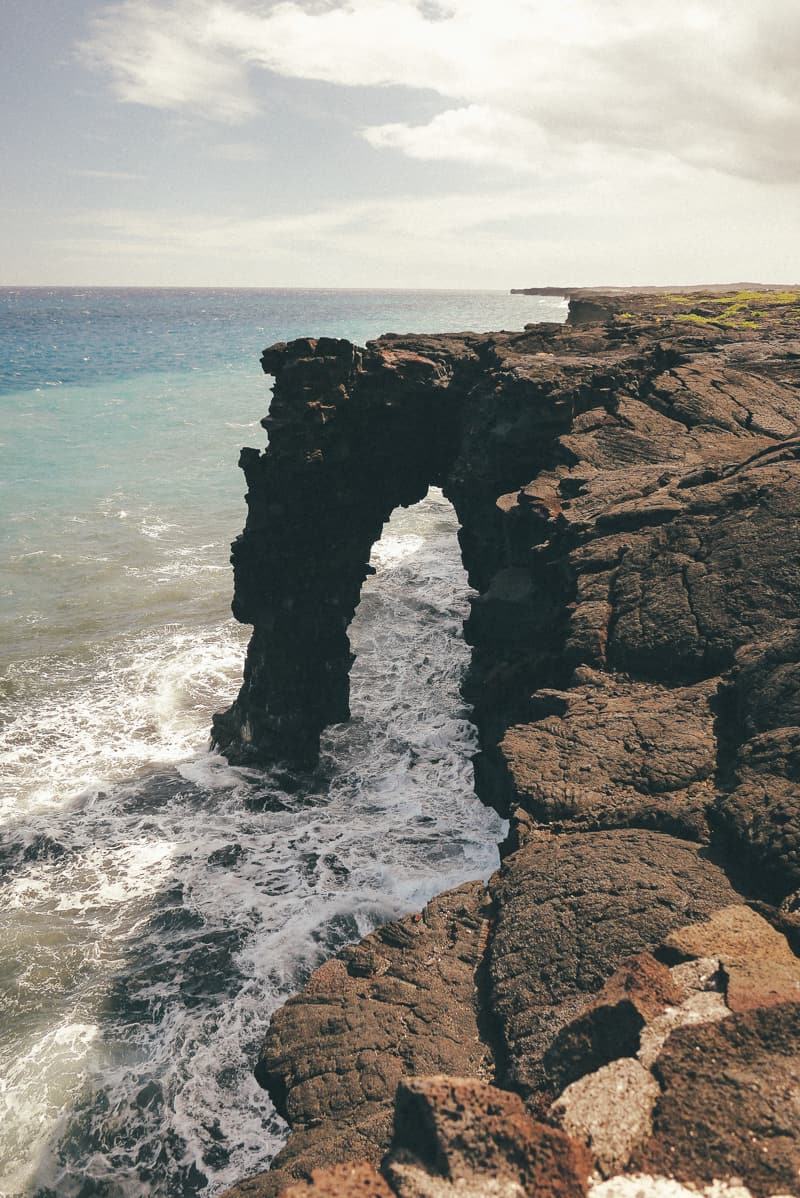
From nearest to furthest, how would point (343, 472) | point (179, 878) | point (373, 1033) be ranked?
point (373, 1033) < point (179, 878) < point (343, 472)

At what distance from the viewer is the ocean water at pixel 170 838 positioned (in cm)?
1128

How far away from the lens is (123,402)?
249 feet

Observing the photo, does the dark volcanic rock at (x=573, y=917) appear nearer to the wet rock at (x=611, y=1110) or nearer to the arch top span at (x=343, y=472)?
the wet rock at (x=611, y=1110)

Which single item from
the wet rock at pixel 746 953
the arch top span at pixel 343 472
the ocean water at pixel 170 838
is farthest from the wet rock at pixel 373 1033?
the arch top span at pixel 343 472

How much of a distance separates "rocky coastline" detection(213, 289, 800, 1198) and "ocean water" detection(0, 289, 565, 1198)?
252 cm

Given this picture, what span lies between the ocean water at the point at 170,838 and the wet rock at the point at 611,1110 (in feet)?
24.0

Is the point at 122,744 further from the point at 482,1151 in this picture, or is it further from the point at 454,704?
the point at 482,1151

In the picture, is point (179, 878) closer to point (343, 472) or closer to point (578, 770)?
point (343, 472)

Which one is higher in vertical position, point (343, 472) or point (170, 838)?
point (343, 472)

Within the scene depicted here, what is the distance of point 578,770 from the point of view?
9.34 m

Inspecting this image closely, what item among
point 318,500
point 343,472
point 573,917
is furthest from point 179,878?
point 573,917

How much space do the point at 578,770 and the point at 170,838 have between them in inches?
474

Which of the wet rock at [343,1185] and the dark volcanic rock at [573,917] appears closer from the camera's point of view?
the wet rock at [343,1185]

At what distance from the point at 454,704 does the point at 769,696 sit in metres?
14.4
